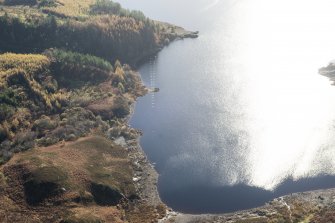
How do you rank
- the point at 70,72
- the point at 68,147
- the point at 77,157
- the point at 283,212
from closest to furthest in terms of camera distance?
the point at 283,212 < the point at 77,157 < the point at 68,147 < the point at 70,72

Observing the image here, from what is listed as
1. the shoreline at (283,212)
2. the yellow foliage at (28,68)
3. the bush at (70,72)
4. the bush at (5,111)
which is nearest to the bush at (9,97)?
the bush at (5,111)

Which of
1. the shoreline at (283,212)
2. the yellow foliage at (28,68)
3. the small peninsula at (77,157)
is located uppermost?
the yellow foliage at (28,68)

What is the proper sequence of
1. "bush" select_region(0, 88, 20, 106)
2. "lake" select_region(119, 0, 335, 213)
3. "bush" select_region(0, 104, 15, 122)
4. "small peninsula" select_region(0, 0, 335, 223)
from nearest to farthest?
"small peninsula" select_region(0, 0, 335, 223)
"lake" select_region(119, 0, 335, 213)
"bush" select_region(0, 104, 15, 122)
"bush" select_region(0, 88, 20, 106)

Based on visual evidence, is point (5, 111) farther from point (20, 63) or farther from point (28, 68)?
point (20, 63)

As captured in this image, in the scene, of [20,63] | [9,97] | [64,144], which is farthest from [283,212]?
[20,63]

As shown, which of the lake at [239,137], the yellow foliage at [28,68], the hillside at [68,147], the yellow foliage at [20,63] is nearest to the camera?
the hillside at [68,147]

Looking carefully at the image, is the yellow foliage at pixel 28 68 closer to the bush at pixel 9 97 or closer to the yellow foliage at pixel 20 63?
the yellow foliage at pixel 20 63

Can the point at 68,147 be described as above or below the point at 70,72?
below

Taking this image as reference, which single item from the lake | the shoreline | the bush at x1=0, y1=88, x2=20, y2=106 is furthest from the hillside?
the shoreline

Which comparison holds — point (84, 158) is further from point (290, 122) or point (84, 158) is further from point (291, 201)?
point (290, 122)

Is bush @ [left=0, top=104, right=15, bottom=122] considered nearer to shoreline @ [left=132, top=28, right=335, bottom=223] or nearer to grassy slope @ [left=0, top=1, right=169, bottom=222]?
grassy slope @ [left=0, top=1, right=169, bottom=222]

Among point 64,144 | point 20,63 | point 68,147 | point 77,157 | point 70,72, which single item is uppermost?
point 20,63

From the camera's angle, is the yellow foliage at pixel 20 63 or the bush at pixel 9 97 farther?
the yellow foliage at pixel 20 63
